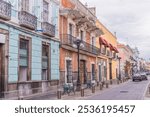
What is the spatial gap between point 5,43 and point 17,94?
3.00 meters

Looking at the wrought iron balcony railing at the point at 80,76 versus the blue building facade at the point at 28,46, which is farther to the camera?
the wrought iron balcony railing at the point at 80,76

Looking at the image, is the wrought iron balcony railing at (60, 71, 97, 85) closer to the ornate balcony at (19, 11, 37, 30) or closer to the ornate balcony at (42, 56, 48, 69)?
the ornate balcony at (42, 56, 48, 69)

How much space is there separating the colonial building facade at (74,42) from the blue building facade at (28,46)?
1359 millimetres


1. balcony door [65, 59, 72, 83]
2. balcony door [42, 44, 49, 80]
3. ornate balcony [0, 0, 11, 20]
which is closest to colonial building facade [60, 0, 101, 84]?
balcony door [65, 59, 72, 83]

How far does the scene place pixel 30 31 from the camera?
2050 cm

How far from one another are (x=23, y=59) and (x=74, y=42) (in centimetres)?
956

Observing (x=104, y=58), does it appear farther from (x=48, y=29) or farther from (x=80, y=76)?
(x=48, y=29)

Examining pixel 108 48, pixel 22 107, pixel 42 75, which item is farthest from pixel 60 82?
pixel 108 48

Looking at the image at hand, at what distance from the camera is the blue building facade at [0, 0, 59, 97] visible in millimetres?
17562

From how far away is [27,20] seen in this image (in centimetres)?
1981

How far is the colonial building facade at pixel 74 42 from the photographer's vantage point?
88.7 feet

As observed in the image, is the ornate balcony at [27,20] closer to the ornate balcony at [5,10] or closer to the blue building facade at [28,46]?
the blue building facade at [28,46]

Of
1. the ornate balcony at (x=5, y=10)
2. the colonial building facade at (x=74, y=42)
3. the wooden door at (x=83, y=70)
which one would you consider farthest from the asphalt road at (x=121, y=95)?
the wooden door at (x=83, y=70)

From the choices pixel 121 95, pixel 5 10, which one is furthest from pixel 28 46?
pixel 121 95
